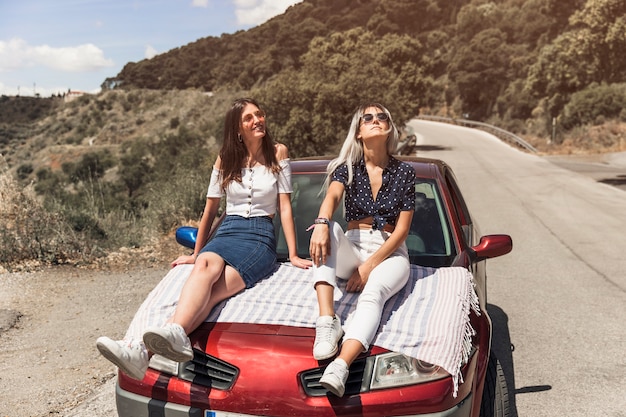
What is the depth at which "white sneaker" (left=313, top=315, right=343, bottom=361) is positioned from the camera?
272 cm

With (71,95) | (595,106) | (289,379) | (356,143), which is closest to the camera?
(289,379)

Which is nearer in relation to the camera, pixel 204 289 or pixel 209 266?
pixel 204 289

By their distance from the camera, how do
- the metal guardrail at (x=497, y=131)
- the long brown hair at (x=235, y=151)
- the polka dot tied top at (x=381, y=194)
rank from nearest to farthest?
the polka dot tied top at (x=381, y=194)
the long brown hair at (x=235, y=151)
the metal guardrail at (x=497, y=131)

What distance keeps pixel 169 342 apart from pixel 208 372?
238 mm

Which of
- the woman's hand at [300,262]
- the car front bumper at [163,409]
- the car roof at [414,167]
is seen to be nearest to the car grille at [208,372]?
the car front bumper at [163,409]

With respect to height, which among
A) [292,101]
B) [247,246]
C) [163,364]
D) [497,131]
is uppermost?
[292,101]

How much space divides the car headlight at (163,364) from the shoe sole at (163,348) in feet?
0.45

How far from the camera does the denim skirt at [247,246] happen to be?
3.54 m

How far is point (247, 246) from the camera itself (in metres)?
3.72

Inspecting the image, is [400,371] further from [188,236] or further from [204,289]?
[188,236]

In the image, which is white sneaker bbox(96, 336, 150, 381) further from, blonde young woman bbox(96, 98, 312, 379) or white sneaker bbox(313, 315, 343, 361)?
white sneaker bbox(313, 315, 343, 361)

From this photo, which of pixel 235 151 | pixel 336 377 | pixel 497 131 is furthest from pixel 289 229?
pixel 497 131

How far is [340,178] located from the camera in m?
3.69

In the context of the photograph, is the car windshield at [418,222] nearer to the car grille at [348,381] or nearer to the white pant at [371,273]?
the white pant at [371,273]
